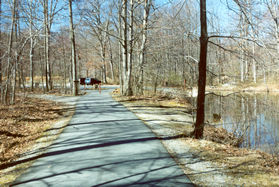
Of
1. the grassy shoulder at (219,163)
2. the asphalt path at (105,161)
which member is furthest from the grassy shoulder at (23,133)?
the grassy shoulder at (219,163)

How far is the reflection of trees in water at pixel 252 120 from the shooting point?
25.3ft

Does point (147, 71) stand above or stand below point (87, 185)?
above

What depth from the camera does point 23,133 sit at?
371 inches

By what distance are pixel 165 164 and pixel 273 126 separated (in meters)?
8.19

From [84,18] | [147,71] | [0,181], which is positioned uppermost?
[84,18]

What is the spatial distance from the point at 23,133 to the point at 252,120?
833 centimetres

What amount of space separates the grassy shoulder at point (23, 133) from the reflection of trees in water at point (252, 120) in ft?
19.6

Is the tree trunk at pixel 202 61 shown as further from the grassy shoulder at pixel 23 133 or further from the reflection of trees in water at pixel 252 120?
the grassy shoulder at pixel 23 133

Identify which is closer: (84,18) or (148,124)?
(148,124)

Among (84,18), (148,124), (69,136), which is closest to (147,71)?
(84,18)

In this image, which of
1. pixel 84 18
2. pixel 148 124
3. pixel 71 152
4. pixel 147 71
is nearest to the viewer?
pixel 71 152

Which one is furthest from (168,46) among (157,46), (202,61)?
(202,61)

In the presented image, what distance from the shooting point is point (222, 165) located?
18.9 feet

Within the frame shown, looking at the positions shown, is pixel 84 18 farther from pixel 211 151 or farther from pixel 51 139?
pixel 211 151
